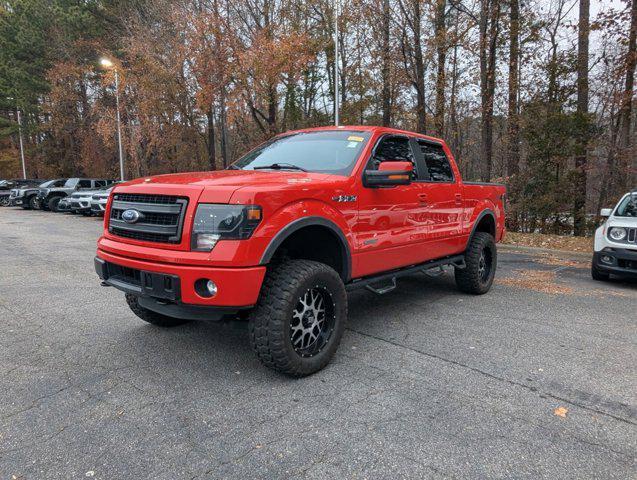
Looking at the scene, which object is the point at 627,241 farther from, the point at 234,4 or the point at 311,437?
the point at 234,4

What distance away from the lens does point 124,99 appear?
2245cm

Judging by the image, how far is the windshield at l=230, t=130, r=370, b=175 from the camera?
4082 mm

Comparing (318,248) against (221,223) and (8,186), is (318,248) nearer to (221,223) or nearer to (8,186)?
(221,223)

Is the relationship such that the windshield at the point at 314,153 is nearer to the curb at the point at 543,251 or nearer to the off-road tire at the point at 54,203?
the curb at the point at 543,251

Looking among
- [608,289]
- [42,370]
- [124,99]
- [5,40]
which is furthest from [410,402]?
[5,40]

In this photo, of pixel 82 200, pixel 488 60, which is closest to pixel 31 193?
pixel 82 200

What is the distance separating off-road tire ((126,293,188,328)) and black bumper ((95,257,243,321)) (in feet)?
2.84

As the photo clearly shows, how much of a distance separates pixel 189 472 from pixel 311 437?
710 millimetres

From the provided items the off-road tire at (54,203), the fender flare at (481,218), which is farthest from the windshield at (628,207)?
the off-road tire at (54,203)

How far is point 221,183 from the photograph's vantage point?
3215 mm

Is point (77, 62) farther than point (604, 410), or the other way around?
point (77, 62)

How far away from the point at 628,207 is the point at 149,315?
24.5 feet

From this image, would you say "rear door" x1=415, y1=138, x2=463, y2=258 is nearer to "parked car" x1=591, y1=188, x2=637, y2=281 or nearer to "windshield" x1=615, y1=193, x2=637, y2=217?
"parked car" x1=591, y1=188, x2=637, y2=281

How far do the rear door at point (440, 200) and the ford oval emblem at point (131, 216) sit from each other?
2845 millimetres
